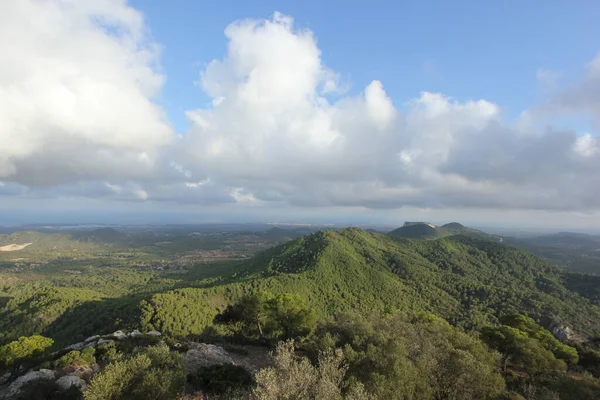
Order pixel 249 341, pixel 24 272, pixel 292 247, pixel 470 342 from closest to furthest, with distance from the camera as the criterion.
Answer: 1. pixel 470 342
2. pixel 249 341
3. pixel 292 247
4. pixel 24 272

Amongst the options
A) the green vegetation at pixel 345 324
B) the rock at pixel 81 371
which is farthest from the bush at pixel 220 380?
the rock at pixel 81 371

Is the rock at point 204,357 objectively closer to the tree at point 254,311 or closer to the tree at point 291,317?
the tree at point 291,317

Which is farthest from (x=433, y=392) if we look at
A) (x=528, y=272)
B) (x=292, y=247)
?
(x=528, y=272)

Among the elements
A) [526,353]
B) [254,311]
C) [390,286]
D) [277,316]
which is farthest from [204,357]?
[390,286]

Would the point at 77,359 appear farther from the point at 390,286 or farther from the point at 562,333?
the point at 562,333

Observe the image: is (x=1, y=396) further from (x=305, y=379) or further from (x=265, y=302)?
(x=265, y=302)
